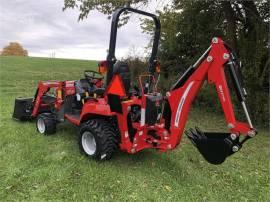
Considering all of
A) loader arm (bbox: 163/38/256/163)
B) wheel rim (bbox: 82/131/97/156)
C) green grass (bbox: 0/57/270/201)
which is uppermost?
loader arm (bbox: 163/38/256/163)

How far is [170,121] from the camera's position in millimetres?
5062

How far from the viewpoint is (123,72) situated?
17.5 ft

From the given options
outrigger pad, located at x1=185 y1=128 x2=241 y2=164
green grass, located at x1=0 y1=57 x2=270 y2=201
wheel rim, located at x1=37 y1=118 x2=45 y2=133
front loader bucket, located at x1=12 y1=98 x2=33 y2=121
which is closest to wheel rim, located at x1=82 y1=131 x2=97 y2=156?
green grass, located at x1=0 y1=57 x2=270 y2=201

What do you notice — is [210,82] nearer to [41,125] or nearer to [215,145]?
[215,145]

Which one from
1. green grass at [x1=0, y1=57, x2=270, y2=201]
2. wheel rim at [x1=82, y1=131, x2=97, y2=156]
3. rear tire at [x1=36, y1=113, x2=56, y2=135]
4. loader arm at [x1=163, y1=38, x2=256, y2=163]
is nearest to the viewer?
loader arm at [x1=163, y1=38, x2=256, y2=163]

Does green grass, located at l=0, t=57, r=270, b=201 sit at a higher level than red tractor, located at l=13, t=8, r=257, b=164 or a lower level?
lower

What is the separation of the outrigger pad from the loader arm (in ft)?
0.12

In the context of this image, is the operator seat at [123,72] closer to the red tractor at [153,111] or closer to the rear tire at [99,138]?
the red tractor at [153,111]

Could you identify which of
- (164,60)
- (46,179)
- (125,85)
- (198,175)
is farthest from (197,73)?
(164,60)

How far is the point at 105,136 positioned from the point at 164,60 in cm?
815

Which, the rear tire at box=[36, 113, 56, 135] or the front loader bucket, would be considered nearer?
the rear tire at box=[36, 113, 56, 135]

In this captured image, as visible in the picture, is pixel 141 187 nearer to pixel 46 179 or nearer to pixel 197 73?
pixel 46 179

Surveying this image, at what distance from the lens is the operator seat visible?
16.9ft

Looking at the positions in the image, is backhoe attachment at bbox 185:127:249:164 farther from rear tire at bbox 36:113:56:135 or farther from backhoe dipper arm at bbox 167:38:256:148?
rear tire at bbox 36:113:56:135
